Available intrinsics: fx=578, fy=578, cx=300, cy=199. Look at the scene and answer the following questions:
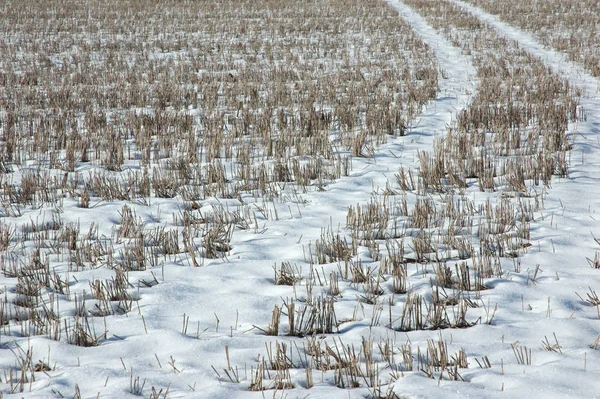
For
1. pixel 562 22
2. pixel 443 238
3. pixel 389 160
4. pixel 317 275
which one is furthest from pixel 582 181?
pixel 562 22

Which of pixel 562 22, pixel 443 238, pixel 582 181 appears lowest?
pixel 443 238

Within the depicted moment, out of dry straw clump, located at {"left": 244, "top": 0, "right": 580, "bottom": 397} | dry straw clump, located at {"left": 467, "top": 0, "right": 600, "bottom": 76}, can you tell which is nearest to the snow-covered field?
dry straw clump, located at {"left": 244, "top": 0, "right": 580, "bottom": 397}

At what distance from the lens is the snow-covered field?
2824 mm

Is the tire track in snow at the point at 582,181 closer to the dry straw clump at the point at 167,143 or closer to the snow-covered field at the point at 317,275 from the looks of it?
the snow-covered field at the point at 317,275

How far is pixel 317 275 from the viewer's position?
A: 406 centimetres

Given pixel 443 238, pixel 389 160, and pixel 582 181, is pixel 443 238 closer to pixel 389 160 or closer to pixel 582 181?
pixel 582 181

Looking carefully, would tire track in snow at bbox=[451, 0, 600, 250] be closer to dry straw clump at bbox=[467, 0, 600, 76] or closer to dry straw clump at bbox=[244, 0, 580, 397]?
dry straw clump at bbox=[244, 0, 580, 397]

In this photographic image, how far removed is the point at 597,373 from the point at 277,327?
1.63m

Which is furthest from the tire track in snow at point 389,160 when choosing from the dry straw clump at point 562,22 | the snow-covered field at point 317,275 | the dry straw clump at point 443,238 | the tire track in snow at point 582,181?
the dry straw clump at point 562,22

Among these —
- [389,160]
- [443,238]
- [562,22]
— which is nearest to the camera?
[443,238]

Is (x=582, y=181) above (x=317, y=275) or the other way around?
above

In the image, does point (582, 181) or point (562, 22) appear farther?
point (562, 22)

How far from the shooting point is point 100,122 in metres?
9.00

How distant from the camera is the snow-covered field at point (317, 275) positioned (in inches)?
111
